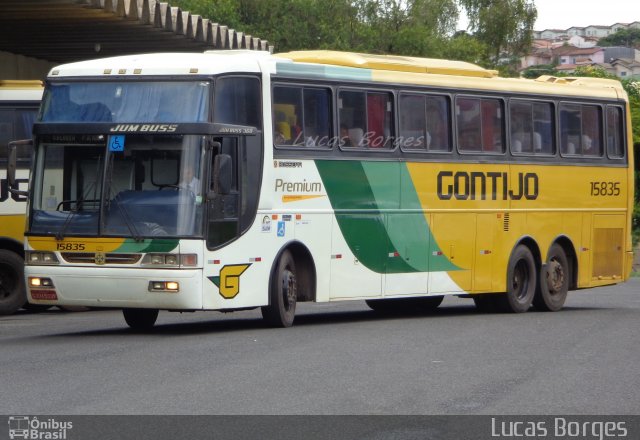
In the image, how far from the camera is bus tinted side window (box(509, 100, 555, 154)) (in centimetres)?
2197

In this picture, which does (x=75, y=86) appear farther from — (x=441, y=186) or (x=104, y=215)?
(x=441, y=186)

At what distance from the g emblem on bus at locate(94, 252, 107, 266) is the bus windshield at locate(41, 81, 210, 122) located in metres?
1.53

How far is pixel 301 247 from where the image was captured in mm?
17953

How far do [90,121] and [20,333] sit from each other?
3098mm

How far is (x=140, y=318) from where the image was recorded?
1806 cm

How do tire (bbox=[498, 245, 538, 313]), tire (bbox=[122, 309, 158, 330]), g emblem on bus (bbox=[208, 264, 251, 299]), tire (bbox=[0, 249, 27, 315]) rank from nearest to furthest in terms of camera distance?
1. g emblem on bus (bbox=[208, 264, 251, 299])
2. tire (bbox=[122, 309, 158, 330])
3. tire (bbox=[498, 245, 538, 313])
4. tire (bbox=[0, 249, 27, 315])

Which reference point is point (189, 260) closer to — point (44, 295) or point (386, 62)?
point (44, 295)

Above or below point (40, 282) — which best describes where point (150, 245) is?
above

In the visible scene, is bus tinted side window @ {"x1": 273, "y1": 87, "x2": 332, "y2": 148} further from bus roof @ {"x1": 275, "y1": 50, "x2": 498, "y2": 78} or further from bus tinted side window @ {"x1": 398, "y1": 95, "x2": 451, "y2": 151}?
bus tinted side window @ {"x1": 398, "y1": 95, "x2": 451, "y2": 151}

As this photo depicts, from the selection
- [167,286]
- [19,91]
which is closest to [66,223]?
[167,286]

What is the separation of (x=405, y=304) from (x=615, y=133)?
15.4ft
